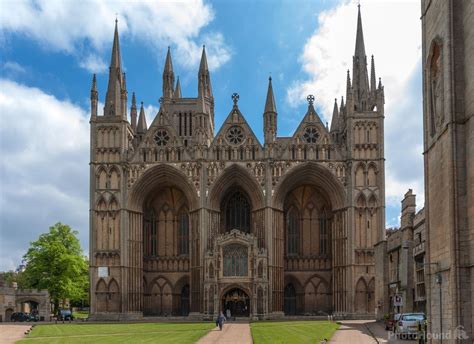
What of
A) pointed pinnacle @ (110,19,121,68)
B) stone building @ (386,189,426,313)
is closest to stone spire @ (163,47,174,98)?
pointed pinnacle @ (110,19,121,68)

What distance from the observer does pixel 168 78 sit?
283 ft

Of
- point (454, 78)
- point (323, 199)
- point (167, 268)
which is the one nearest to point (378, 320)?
point (323, 199)

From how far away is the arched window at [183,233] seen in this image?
7031 centimetres

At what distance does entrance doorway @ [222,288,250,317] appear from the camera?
6462 centimetres

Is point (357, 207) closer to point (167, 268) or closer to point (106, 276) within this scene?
point (167, 268)

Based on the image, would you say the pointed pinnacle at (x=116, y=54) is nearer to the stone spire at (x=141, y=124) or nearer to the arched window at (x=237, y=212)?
the stone spire at (x=141, y=124)

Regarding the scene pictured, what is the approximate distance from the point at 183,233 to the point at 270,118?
15375 millimetres

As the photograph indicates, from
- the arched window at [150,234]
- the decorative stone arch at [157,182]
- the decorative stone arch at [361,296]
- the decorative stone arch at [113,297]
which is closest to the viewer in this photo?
the decorative stone arch at [361,296]

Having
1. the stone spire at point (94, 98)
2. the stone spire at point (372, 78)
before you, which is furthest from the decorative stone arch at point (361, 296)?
the stone spire at point (94, 98)

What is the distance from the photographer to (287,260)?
68.8 metres

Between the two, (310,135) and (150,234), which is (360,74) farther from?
(150,234)

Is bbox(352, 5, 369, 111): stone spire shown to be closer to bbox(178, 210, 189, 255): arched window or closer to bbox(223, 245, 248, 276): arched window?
bbox(223, 245, 248, 276): arched window

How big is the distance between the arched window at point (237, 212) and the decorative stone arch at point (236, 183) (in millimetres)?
2315

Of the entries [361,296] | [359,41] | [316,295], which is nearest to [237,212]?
[316,295]
